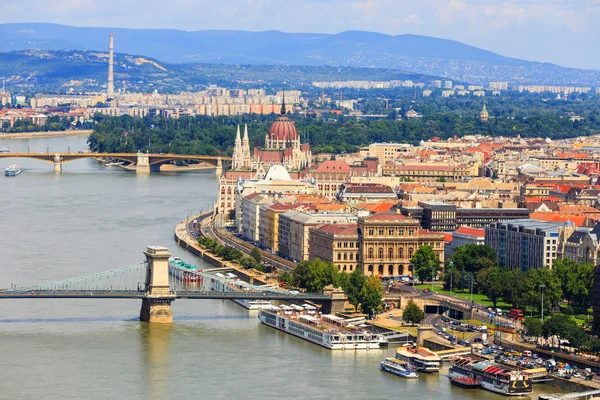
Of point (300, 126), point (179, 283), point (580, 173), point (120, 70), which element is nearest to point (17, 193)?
point (580, 173)

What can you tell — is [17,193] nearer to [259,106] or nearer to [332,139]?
[332,139]

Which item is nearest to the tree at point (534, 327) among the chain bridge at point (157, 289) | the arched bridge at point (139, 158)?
the chain bridge at point (157, 289)

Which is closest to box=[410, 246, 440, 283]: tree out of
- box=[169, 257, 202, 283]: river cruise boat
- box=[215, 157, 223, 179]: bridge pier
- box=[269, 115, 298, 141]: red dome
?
box=[169, 257, 202, 283]: river cruise boat

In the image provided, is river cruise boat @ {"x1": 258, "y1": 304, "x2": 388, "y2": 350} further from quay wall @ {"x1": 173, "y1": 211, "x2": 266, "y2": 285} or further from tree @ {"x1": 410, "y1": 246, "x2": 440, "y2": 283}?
tree @ {"x1": 410, "y1": 246, "x2": 440, "y2": 283}

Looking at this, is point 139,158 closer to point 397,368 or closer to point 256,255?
point 256,255

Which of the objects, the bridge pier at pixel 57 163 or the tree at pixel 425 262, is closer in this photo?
the tree at pixel 425 262

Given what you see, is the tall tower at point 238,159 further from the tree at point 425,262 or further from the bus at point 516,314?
the bus at point 516,314

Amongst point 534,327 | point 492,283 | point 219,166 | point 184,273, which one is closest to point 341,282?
point 492,283

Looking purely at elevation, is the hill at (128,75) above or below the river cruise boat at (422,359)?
above
